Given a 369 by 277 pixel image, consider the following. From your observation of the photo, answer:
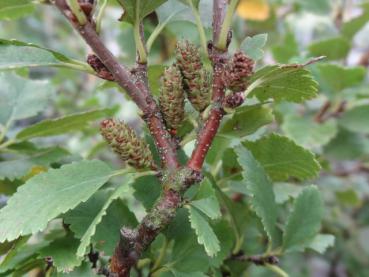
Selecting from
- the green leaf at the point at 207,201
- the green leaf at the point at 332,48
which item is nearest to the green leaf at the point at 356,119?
the green leaf at the point at 332,48

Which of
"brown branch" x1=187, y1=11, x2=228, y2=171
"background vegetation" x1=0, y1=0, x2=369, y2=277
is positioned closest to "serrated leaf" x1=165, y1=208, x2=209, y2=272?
"background vegetation" x1=0, y1=0, x2=369, y2=277

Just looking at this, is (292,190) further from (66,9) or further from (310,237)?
(66,9)

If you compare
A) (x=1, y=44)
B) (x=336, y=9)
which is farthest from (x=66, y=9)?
(x=336, y=9)

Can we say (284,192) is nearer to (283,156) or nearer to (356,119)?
(283,156)

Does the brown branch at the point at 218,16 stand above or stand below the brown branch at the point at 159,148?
above

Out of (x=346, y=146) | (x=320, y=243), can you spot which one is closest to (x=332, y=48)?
(x=346, y=146)

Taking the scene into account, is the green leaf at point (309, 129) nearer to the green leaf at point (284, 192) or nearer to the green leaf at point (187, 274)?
the green leaf at point (284, 192)
